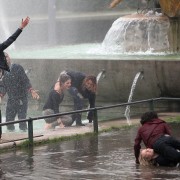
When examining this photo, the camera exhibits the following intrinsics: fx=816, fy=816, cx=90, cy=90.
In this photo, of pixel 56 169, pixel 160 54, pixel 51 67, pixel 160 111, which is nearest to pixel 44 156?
pixel 56 169

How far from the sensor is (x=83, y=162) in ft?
38.1

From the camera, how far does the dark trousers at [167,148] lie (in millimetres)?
10680

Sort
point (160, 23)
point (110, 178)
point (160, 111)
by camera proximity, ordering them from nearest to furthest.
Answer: point (110, 178) → point (160, 111) → point (160, 23)

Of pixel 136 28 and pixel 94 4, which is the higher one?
pixel 94 4

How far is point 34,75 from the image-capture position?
2134 cm

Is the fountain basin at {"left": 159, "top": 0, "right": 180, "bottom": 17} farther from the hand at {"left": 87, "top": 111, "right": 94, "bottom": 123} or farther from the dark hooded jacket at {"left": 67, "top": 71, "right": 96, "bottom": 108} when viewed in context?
the hand at {"left": 87, "top": 111, "right": 94, "bottom": 123}

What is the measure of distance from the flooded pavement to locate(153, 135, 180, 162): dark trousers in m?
0.18

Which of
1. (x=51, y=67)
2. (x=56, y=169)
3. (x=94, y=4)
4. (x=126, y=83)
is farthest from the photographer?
(x=94, y=4)

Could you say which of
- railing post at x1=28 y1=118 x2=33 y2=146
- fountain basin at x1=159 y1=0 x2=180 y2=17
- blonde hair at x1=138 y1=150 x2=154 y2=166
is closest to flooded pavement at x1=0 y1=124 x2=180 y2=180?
blonde hair at x1=138 y1=150 x2=154 y2=166

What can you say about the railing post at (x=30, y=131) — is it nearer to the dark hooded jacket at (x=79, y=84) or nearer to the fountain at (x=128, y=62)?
the dark hooded jacket at (x=79, y=84)

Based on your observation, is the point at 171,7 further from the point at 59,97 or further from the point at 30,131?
the point at 30,131

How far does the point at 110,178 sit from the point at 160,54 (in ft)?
39.9

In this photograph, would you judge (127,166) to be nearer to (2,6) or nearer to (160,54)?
(160,54)

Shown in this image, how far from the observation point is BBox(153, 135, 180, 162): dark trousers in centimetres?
1068
